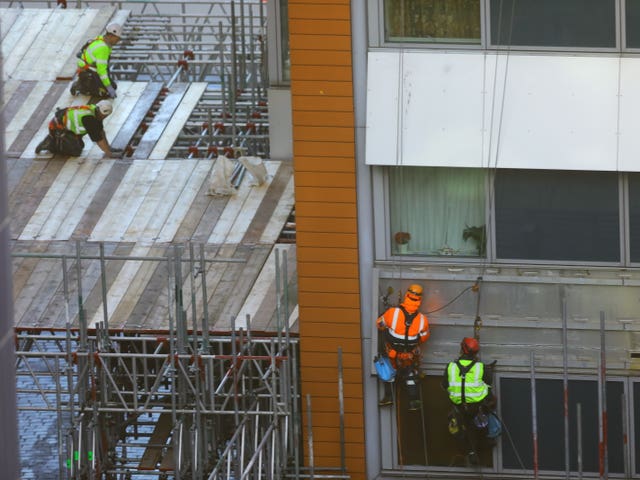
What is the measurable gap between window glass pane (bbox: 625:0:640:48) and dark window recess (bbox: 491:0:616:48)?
19 cm

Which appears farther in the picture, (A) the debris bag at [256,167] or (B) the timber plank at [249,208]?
(A) the debris bag at [256,167]

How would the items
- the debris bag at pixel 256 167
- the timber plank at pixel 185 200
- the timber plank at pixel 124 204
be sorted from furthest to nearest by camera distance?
the debris bag at pixel 256 167 < the timber plank at pixel 124 204 < the timber plank at pixel 185 200

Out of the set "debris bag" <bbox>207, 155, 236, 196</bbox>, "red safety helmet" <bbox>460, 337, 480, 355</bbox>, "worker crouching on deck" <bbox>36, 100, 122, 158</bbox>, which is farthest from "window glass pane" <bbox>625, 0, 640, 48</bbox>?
"worker crouching on deck" <bbox>36, 100, 122, 158</bbox>

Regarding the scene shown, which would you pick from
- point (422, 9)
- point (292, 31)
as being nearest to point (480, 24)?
point (422, 9)

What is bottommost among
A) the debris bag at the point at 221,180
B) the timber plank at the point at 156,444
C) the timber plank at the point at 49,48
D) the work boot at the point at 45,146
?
the timber plank at the point at 156,444

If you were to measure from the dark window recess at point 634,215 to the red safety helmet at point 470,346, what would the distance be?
8.26 feet

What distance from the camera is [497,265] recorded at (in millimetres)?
22984

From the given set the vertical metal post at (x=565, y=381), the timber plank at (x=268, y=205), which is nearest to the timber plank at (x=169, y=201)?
the timber plank at (x=268, y=205)

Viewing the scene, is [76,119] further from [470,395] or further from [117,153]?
[470,395]

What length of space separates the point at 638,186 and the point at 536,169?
1.42 m

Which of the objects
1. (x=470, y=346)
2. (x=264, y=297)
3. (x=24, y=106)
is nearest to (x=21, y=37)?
(x=24, y=106)

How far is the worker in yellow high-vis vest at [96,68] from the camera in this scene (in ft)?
98.1

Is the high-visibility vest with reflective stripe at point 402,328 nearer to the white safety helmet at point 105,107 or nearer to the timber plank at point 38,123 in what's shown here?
the white safety helmet at point 105,107

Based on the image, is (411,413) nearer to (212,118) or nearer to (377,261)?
(377,261)
